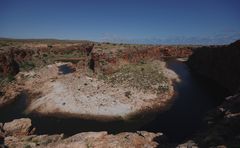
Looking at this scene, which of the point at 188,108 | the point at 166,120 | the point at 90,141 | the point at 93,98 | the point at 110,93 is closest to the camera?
the point at 90,141

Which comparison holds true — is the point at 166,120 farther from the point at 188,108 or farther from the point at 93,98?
the point at 93,98

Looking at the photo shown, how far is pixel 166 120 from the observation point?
36375 mm

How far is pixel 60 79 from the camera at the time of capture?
58.0 m

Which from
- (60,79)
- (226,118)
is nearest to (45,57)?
(60,79)

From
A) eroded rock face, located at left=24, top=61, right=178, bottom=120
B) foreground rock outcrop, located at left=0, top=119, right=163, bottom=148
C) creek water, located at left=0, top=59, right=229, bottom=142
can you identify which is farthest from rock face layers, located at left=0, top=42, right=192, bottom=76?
foreground rock outcrop, located at left=0, top=119, right=163, bottom=148

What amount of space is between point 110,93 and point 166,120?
15202 mm

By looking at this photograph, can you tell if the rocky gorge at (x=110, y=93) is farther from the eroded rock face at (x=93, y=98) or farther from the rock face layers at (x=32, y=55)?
the rock face layers at (x=32, y=55)

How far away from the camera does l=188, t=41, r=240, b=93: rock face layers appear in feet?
147

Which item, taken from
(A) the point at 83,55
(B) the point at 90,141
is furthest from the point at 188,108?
(A) the point at 83,55

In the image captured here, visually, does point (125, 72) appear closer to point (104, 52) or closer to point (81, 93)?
point (104, 52)

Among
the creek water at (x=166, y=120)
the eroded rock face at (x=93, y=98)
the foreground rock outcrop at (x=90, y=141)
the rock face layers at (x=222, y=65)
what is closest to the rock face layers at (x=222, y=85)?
the rock face layers at (x=222, y=65)

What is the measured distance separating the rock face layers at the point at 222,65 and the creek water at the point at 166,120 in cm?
271

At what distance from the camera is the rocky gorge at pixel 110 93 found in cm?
2636

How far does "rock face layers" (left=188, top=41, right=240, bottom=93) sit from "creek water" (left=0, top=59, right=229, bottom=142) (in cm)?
271
